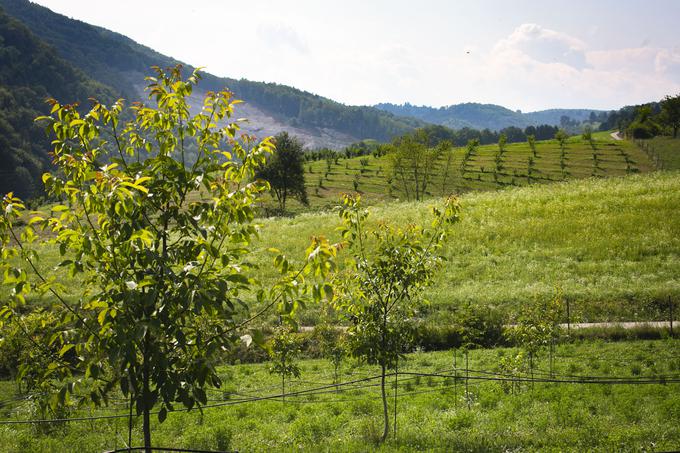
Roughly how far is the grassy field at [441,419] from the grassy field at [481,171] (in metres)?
65.6

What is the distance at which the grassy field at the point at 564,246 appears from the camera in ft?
92.1

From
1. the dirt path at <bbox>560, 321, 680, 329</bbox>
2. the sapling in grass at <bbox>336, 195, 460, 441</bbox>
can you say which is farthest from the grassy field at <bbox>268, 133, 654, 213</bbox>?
the sapling in grass at <bbox>336, 195, 460, 441</bbox>

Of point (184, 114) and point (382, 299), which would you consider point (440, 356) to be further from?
point (184, 114)

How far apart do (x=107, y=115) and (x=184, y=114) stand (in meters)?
1.08

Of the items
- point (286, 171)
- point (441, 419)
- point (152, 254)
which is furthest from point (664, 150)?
point (152, 254)

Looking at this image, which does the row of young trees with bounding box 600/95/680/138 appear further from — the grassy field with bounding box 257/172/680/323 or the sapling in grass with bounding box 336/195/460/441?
the sapling in grass with bounding box 336/195/460/441

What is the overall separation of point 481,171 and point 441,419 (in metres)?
103

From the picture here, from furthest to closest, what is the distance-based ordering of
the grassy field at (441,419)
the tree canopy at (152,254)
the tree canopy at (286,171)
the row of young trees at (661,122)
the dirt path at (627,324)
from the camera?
1. the row of young trees at (661,122)
2. the tree canopy at (286,171)
3. the dirt path at (627,324)
4. the grassy field at (441,419)
5. the tree canopy at (152,254)

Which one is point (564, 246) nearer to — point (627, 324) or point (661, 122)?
point (627, 324)

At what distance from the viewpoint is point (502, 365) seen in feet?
57.6

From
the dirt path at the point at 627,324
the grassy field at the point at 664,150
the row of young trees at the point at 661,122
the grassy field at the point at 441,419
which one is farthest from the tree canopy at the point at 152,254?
the row of young trees at the point at 661,122

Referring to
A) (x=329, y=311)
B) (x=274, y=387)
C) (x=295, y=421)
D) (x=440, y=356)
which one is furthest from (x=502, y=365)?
(x=329, y=311)

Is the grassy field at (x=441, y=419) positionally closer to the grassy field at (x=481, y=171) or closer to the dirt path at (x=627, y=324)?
the dirt path at (x=627, y=324)

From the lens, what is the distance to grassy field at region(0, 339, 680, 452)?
465 inches
